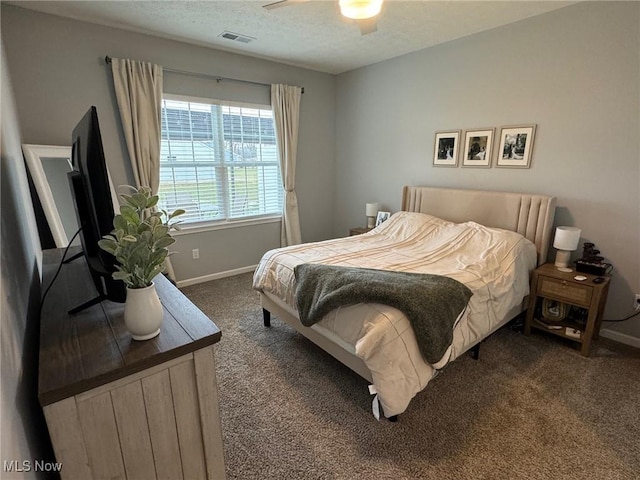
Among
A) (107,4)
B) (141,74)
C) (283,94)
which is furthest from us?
(283,94)

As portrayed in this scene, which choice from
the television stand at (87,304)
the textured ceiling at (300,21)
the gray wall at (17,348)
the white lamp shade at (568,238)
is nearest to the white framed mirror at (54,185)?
the textured ceiling at (300,21)

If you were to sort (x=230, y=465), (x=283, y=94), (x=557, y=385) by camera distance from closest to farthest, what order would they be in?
1. (x=230, y=465)
2. (x=557, y=385)
3. (x=283, y=94)

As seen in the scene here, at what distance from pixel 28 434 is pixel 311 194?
4142mm

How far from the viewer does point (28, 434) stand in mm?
932

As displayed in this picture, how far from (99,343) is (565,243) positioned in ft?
10.2

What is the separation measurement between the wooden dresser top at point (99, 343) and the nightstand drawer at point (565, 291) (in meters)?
2.61

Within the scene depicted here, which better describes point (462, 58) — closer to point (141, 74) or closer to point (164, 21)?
point (164, 21)

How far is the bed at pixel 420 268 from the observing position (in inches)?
68.2

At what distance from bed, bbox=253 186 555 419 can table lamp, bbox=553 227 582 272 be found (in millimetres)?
175

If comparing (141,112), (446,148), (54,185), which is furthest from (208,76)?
(446,148)

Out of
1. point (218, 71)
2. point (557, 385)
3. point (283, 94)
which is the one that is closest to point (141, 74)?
point (218, 71)

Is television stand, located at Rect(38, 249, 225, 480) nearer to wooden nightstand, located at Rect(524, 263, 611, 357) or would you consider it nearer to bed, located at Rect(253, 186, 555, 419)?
bed, located at Rect(253, 186, 555, 419)

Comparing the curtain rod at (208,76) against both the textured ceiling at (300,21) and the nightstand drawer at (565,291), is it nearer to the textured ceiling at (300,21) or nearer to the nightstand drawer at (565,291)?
the textured ceiling at (300,21)

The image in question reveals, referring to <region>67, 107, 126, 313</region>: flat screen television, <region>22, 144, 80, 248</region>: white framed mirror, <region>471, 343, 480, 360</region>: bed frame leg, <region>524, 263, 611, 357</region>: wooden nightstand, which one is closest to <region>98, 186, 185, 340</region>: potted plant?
<region>67, 107, 126, 313</region>: flat screen television
